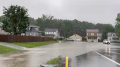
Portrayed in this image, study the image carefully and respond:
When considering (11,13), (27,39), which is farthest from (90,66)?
(11,13)

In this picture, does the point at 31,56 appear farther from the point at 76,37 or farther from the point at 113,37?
the point at 76,37

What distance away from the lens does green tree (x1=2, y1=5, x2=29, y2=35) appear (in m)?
50.8

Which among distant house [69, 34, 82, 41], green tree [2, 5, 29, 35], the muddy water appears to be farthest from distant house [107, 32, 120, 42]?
the muddy water

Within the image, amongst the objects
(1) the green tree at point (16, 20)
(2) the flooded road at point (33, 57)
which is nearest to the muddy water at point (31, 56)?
(2) the flooded road at point (33, 57)

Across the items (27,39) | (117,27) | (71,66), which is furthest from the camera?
(117,27)

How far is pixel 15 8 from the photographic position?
52.1 meters

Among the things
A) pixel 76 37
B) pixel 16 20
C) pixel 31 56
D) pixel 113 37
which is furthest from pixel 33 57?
pixel 76 37

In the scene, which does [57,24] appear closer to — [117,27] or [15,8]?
[117,27]

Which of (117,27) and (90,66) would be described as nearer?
(90,66)

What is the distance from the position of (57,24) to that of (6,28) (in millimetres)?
111996

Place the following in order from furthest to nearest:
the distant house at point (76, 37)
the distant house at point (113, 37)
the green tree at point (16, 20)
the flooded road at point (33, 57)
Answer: the distant house at point (76, 37)
the distant house at point (113, 37)
the green tree at point (16, 20)
the flooded road at point (33, 57)

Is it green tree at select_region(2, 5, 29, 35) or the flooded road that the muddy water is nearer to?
the flooded road

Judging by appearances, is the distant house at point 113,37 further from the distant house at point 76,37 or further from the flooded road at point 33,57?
the flooded road at point 33,57

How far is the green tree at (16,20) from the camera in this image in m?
50.8
